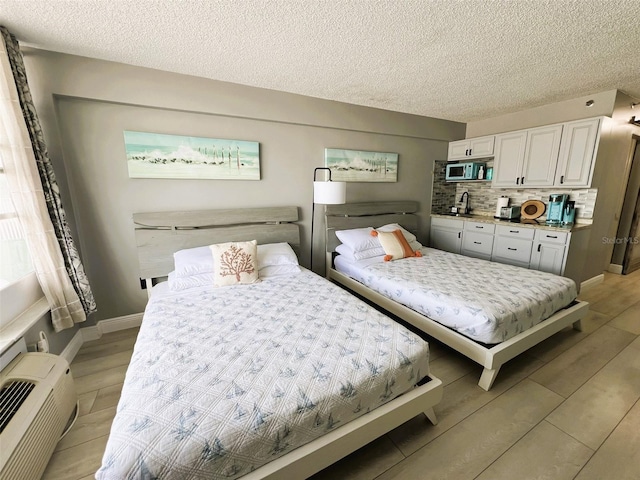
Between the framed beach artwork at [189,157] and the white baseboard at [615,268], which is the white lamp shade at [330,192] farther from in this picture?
the white baseboard at [615,268]

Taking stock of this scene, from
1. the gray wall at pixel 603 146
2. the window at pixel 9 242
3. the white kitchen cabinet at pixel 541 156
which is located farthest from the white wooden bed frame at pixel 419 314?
the window at pixel 9 242

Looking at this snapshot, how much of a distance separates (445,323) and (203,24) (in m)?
2.68

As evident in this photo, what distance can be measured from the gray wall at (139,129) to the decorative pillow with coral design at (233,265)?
642mm

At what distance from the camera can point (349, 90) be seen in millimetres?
2771

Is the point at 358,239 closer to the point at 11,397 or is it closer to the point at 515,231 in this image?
the point at 515,231

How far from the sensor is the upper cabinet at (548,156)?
2.88 meters

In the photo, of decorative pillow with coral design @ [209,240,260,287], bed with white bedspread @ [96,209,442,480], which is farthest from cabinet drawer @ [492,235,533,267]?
decorative pillow with coral design @ [209,240,260,287]

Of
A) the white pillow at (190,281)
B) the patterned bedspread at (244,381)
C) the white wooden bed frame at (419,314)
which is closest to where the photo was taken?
the patterned bedspread at (244,381)

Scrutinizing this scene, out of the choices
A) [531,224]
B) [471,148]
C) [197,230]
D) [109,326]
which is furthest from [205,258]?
[471,148]

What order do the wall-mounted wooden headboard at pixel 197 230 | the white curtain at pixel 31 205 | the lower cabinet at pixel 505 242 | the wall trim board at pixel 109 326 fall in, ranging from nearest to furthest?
the white curtain at pixel 31 205
the wall trim board at pixel 109 326
the wall-mounted wooden headboard at pixel 197 230
the lower cabinet at pixel 505 242

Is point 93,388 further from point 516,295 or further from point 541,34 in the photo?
point 541,34

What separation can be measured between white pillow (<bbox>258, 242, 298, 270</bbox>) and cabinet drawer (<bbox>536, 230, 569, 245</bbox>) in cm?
283

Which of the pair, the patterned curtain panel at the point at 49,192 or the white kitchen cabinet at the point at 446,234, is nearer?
the patterned curtain panel at the point at 49,192

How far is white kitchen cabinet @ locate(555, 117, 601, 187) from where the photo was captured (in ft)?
9.27
